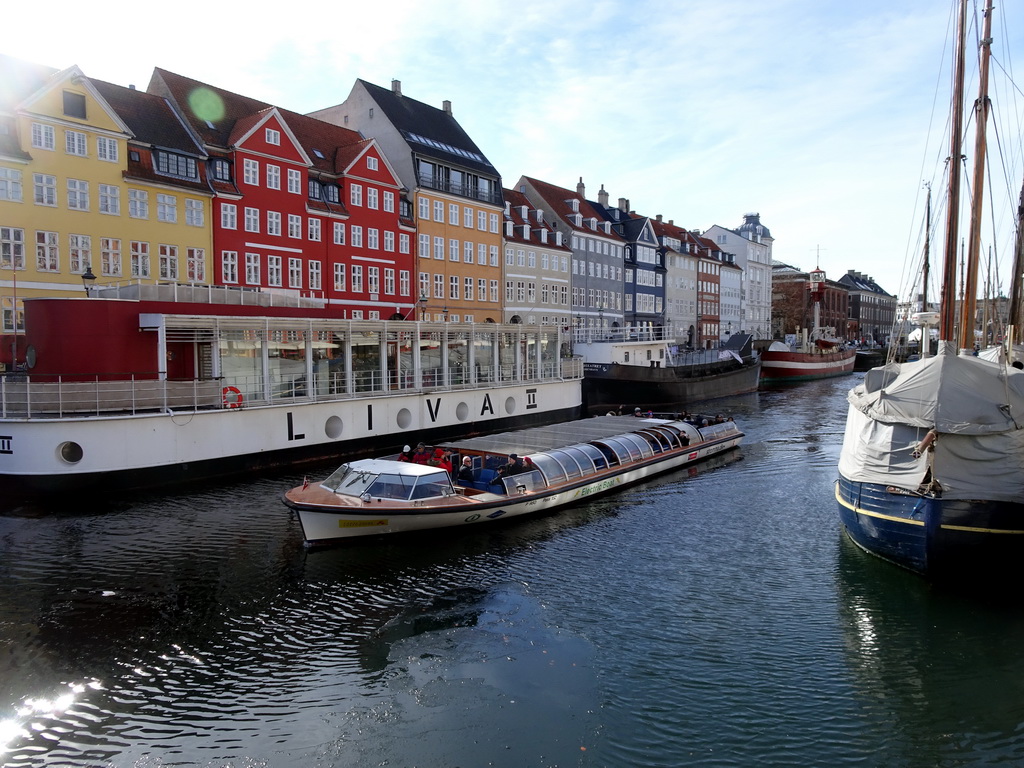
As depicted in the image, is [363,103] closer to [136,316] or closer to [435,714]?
[136,316]

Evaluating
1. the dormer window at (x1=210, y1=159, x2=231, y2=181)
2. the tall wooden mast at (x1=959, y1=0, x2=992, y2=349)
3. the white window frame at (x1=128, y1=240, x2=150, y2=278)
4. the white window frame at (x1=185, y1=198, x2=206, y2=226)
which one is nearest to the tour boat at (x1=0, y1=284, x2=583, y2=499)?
the white window frame at (x1=128, y1=240, x2=150, y2=278)

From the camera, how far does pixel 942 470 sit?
15.7 meters

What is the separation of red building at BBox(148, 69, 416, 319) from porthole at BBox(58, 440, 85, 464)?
13763 millimetres

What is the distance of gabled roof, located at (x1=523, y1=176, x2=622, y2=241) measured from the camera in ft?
226

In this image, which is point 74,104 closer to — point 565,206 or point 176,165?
point 176,165

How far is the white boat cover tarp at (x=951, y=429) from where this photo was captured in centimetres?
1549

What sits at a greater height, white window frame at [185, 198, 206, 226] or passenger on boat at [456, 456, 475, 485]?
white window frame at [185, 198, 206, 226]

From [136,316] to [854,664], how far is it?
24185 millimetres

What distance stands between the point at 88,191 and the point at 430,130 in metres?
27.5

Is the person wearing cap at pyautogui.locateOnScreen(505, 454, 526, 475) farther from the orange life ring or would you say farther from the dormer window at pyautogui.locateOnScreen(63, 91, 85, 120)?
the dormer window at pyautogui.locateOnScreen(63, 91, 85, 120)

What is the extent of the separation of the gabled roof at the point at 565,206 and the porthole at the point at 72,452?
51.4 m

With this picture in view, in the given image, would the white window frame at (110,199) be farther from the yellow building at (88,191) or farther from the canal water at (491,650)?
the canal water at (491,650)

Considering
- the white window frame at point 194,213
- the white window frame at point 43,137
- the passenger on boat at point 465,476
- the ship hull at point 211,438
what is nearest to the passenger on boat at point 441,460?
the passenger on boat at point 465,476

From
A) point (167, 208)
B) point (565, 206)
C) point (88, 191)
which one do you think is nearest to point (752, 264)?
point (565, 206)
